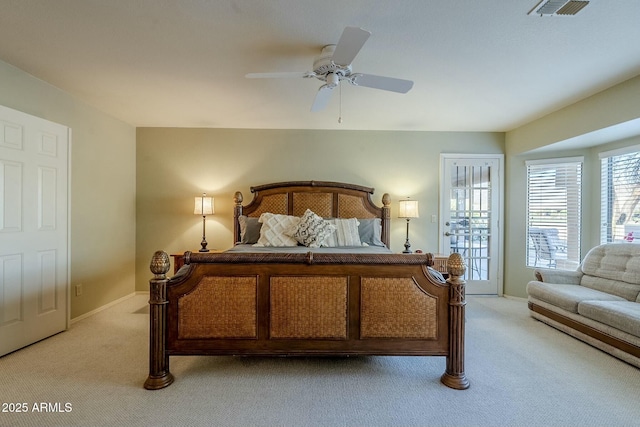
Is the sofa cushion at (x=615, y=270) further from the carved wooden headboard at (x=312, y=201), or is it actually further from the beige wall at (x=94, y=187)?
the beige wall at (x=94, y=187)

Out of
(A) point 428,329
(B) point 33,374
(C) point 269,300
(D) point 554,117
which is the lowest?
(B) point 33,374

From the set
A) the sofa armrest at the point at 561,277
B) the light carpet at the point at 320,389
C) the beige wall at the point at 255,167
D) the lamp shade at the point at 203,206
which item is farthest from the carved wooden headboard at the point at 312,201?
the light carpet at the point at 320,389

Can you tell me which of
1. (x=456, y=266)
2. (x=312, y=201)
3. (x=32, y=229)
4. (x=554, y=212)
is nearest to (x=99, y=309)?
(x=32, y=229)

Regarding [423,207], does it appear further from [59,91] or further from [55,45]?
[59,91]

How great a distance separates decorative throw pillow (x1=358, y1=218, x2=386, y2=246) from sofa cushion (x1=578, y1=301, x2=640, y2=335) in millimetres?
2120

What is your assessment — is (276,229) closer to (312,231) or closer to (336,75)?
(312,231)

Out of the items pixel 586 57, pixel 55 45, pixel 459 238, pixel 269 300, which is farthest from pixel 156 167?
pixel 586 57

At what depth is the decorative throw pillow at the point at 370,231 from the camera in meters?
3.85

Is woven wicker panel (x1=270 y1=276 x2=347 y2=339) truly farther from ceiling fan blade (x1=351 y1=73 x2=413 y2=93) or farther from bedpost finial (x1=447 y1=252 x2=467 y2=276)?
ceiling fan blade (x1=351 y1=73 x2=413 y2=93)

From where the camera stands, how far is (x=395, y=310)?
2088mm

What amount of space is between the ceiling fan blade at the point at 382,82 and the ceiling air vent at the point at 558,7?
0.83 m

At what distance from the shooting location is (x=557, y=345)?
274 cm

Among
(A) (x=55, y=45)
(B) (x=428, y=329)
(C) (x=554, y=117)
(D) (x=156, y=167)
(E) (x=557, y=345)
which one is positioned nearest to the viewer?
(B) (x=428, y=329)

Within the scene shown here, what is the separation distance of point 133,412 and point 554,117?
507cm
